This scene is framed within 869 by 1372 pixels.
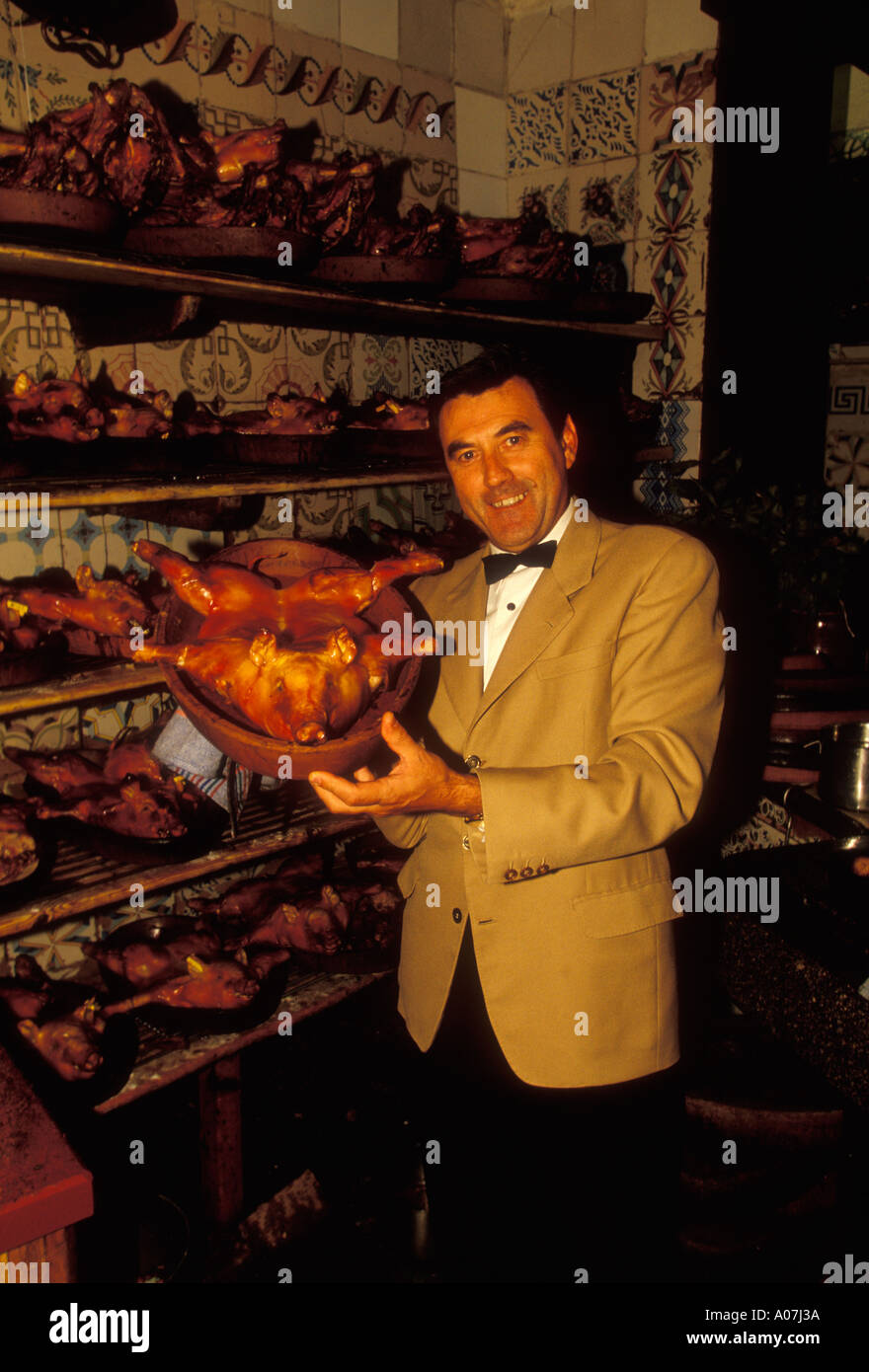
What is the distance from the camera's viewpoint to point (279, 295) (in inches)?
93.0

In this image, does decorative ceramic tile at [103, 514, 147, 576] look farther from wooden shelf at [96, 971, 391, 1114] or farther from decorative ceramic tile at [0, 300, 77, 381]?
wooden shelf at [96, 971, 391, 1114]

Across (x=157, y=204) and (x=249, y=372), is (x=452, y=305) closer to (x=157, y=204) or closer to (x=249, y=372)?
(x=249, y=372)

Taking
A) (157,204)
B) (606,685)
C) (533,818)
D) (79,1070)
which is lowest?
(79,1070)

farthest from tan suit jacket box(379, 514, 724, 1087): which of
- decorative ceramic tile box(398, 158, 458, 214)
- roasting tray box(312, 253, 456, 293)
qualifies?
decorative ceramic tile box(398, 158, 458, 214)

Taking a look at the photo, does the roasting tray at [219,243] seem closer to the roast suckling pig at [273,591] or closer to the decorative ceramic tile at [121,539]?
the roast suckling pig at [273,591]

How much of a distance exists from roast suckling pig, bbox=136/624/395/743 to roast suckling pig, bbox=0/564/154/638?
39cm

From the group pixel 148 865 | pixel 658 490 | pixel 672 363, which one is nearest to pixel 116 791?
pixel 148 865

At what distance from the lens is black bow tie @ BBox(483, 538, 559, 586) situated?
2199 millimetres

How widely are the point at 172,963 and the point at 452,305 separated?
2.13 metres

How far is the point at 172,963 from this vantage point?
107 inches

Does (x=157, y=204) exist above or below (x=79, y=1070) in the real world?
above

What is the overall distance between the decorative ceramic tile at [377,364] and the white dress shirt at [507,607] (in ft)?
5.16
